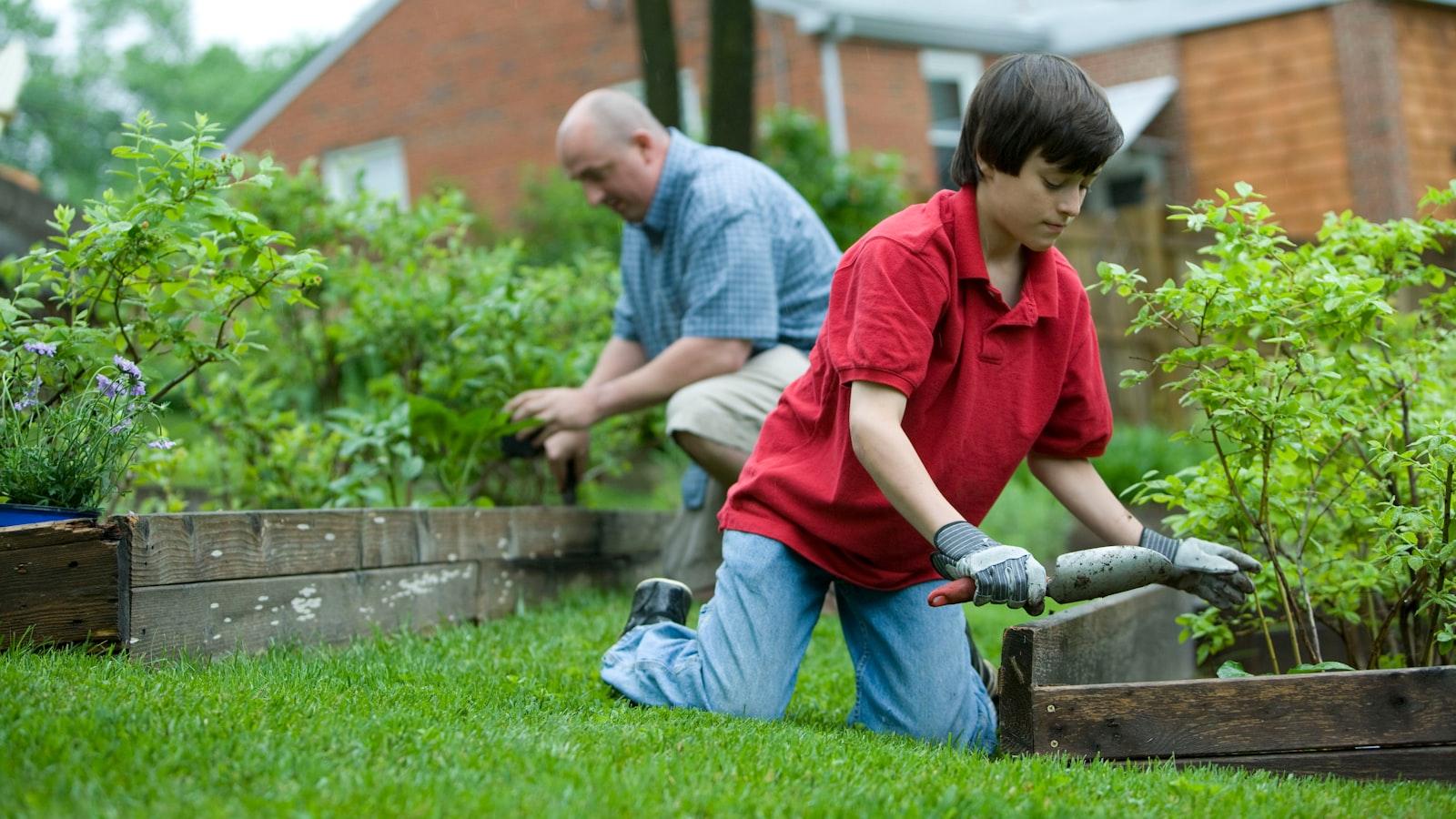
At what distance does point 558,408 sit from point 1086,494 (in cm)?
193

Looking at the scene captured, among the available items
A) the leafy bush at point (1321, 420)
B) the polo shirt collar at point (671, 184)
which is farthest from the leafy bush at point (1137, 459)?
the leafy bush at point (1321, 420)

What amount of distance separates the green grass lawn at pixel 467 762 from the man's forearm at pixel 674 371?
1506 millimetres

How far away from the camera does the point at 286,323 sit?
5.64 metres

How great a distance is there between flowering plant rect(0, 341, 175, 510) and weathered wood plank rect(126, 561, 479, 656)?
0.29 meters

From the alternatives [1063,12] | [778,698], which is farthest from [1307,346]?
[1063,12]

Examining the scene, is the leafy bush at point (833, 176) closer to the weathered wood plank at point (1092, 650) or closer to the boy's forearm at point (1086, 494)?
the weathered wood plank at point (1092, 650)

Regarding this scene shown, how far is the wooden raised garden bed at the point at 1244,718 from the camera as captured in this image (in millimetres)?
2721

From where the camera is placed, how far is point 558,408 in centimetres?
455

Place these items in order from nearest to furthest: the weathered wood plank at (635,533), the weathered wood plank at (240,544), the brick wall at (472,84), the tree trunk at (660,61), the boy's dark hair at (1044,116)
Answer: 1. the boy's dark hair at (1044,116)
2. the weathered wood plank at (240,544)
3. the weathered wood plank at (635,533)
4. the tree trunk at (660,61)
5. the brick wall at (472,84)

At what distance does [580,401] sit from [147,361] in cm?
146

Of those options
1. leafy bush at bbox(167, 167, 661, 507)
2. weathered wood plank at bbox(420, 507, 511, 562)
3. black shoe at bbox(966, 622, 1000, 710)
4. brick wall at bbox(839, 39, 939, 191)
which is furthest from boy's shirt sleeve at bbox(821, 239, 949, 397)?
brick wall at bbox(839, 39, 939, 191)

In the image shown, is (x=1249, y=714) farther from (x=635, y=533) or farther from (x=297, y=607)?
(x=635, y=533)

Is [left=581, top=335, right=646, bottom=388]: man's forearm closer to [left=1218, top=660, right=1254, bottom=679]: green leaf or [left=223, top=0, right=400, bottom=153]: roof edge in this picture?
[left=1218, top=660, right=1254, bottom=679]: green leaf

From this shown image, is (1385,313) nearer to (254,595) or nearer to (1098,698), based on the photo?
(1098,698)
